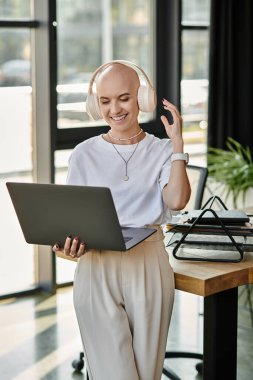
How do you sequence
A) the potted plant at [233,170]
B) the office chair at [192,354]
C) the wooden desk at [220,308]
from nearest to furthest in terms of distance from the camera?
the wooden desk at [220,308]
the office chair at [192,354]
the potted plant at [233,170]

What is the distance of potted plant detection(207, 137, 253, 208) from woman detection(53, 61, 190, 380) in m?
2.93

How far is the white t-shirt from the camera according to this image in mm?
2674

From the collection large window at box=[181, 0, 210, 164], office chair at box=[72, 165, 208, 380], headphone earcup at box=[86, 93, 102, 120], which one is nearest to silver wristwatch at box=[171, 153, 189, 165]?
headphone earcup at box=[86, 93, 102, 120]

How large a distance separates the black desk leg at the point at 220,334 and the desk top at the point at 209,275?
0.08 meters

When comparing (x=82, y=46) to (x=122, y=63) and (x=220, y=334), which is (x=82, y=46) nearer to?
(x=122, y=63)

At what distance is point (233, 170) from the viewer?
18.6 ft

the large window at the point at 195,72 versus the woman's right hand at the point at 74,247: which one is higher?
the large window at the point at 195,72

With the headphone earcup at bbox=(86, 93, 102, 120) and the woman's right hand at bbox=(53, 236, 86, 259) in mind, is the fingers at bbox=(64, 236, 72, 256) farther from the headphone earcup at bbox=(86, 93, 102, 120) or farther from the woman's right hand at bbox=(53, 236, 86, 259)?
the headphone earcup at bbox=(86, 93, 102, 120)

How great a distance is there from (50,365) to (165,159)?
1.77 meters

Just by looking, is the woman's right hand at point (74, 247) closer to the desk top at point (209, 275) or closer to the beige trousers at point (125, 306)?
the beige trousers at point (125, 306)

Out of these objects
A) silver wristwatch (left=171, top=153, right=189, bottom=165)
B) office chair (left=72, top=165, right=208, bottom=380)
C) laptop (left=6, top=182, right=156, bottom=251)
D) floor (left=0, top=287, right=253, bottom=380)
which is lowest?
floor (left=0, top=287, right=253, bottom=380)

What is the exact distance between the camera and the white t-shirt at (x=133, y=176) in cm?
267

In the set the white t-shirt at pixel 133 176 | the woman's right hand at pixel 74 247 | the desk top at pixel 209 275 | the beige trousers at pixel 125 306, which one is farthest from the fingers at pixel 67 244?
the desk top at pixel 209 275

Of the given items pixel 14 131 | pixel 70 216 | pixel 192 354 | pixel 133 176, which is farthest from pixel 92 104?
pixel 14 131
